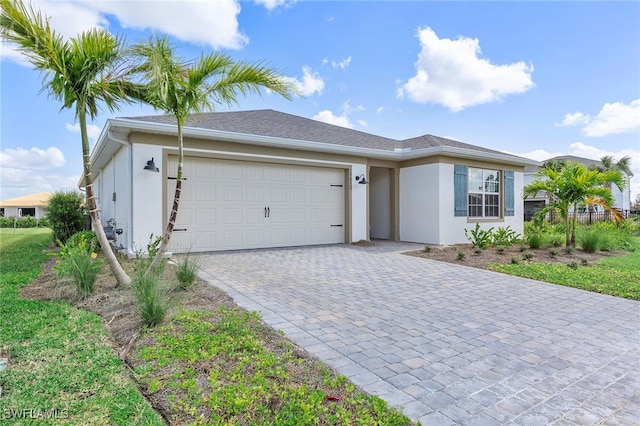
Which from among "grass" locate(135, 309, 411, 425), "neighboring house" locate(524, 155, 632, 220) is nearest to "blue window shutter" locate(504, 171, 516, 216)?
"neighboring house" locate(524, 155, 632, 220)

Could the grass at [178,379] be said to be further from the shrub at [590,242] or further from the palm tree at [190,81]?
the shrub at [590,242]

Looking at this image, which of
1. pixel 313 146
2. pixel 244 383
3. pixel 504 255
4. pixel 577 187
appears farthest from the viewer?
pixel 313 146

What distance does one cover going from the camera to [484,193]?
12359 millimetres

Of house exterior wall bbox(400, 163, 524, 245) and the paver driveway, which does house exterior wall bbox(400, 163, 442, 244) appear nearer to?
house exterior wall bbox(400, 163, 524, 245)

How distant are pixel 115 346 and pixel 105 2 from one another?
20.4ft

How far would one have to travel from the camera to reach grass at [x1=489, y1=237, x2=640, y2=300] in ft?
17.9

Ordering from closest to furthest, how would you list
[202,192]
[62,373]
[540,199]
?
[62,373] → [202,192] → [540,199]

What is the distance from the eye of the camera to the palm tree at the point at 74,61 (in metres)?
3.89

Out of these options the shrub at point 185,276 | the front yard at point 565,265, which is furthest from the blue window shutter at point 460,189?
the shrub at point 185,276

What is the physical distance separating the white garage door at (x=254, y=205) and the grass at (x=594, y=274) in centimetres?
517

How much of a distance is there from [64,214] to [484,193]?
13.6 metres

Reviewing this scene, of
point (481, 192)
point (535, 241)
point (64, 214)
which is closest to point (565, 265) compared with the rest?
point (535, 241)

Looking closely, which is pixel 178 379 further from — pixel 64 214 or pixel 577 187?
pixel 577 187

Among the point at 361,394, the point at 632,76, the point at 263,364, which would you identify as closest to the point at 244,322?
the point at 263,364
